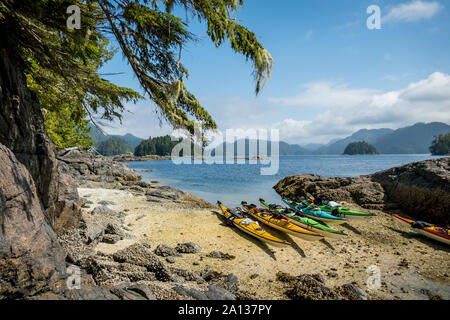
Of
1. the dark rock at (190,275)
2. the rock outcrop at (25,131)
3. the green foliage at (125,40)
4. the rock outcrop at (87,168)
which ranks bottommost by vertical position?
the dark rock at (190,275)

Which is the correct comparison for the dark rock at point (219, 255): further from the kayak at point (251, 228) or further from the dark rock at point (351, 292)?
the dark rock at point (351, 292)

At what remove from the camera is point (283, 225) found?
32.7ft

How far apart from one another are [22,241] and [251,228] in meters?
7.87

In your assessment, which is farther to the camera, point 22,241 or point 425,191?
point 425,191

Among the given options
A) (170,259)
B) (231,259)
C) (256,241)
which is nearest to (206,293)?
(170,259)

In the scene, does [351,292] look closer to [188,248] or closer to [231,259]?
[231,259]

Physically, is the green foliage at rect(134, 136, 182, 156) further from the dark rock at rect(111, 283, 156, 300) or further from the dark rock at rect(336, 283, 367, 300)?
the dark rock at rect(111, 283, 156, 300)

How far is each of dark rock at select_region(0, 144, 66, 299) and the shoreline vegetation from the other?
0.35m

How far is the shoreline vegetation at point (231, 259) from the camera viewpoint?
4887 millimetres

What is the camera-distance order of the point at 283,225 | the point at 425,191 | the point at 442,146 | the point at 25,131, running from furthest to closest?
the point at 442,146, the point at 425,191, the point at 283,225, the point at 25,131

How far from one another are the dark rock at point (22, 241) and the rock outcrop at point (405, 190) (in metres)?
16.7

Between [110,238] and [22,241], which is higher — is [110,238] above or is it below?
below

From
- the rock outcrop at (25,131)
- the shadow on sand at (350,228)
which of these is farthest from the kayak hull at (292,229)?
the rock outcrop at (25,131)
